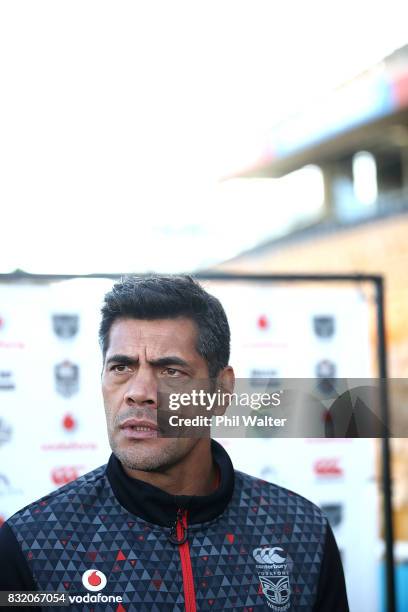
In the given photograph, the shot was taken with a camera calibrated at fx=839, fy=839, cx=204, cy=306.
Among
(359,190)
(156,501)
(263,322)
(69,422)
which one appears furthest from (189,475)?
(359,190)

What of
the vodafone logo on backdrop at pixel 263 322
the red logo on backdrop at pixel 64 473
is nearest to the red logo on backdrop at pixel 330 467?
the vodafone logo on backdrop at pixel 263 322

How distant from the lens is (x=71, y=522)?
4.60ft

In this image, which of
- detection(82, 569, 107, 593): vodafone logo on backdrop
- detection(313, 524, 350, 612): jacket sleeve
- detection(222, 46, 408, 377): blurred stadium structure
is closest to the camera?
detection(82, 569, 107, 593): vodafone logo on backdrop

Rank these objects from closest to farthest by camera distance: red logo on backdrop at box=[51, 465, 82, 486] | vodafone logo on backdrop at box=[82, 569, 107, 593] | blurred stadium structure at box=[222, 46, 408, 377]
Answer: vodafone logo on backdrop at box=[82, 569, 107, 593]
red logo on backdrop at box=[51, 465, 82, 486]
blurred stadium structure at box=[222, 46, 408, 377]

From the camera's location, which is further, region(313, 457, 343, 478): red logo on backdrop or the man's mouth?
region(313, 457, 343, 478): red logo on backdrop

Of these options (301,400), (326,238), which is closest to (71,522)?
(301,400)

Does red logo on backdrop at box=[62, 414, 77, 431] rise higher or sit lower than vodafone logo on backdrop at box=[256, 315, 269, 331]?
lower

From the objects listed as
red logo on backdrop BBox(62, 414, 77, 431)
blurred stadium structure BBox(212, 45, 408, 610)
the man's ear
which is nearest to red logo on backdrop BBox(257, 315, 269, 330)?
red logo on backdrop BBox(62, 414, 77, 431)

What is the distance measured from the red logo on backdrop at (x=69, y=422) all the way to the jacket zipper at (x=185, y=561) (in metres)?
0.78

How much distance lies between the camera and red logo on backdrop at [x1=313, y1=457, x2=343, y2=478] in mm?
2324

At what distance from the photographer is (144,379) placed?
1.44m

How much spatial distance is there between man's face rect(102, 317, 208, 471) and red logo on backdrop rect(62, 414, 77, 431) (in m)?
0.71

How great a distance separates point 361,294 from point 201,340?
3.27 ft

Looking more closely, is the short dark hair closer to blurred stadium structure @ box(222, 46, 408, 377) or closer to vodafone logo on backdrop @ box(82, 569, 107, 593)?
vodafone logo on backdrop @ box(82, 569, 107, 593)
